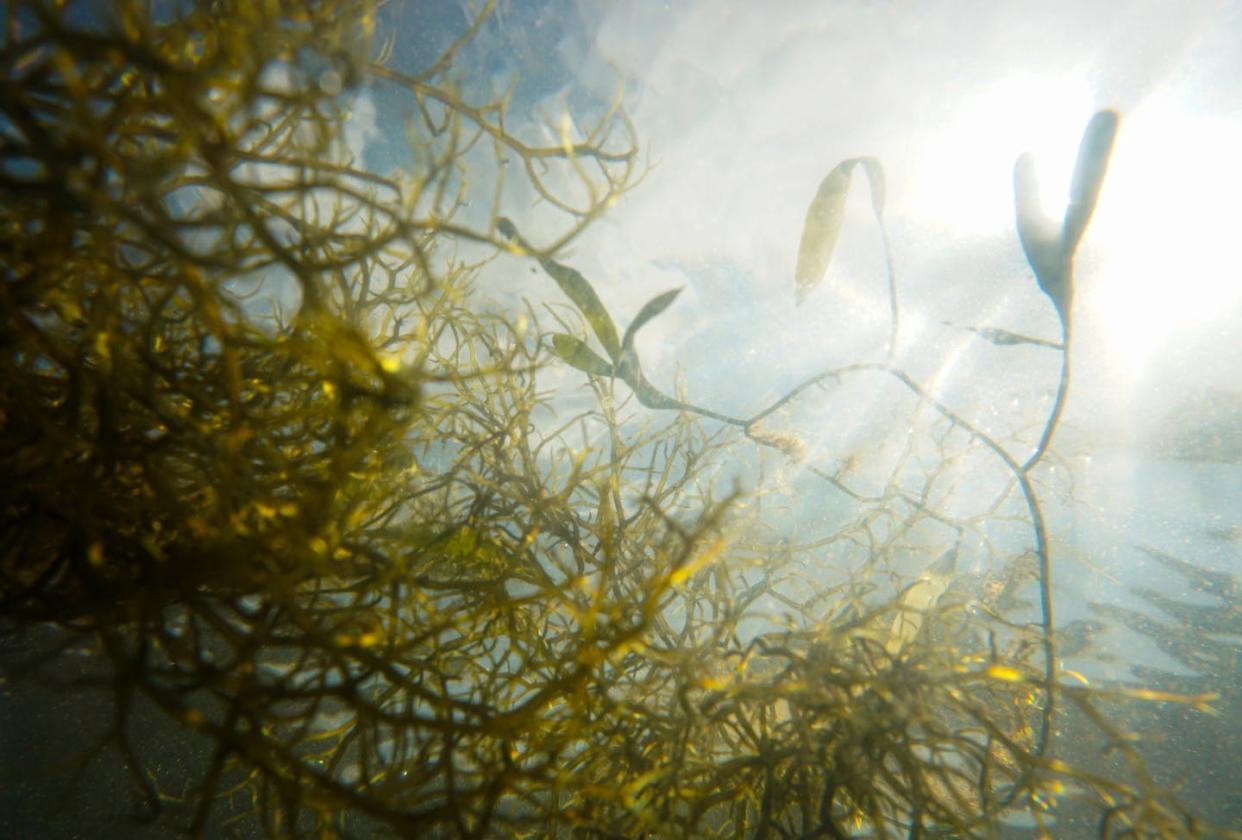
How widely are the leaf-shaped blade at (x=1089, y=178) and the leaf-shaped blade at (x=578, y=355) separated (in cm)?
141

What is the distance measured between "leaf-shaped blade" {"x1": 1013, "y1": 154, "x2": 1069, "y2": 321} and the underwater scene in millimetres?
20

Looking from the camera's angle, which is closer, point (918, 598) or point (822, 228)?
point (822, 228)

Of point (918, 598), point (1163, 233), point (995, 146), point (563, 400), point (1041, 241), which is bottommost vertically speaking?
point (918, 598)

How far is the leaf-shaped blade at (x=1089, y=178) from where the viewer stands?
1555 millimetres

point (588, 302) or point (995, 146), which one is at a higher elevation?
point (995, 146)

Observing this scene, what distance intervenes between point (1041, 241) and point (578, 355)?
147 cm

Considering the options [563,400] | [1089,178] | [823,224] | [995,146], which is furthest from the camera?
[563,400]

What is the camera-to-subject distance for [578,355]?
1.63m

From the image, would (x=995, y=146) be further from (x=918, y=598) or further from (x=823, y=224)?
(x=918, y=598)

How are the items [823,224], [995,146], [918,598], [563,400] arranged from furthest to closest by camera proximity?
[563,400]
[995,146]
[918,598]
[823,224]

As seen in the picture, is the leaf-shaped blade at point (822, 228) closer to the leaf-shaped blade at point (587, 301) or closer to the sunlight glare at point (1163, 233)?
the leaf-shaped blade at point (587, 301)

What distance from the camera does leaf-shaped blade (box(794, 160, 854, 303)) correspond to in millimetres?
2070

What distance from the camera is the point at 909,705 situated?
109cm

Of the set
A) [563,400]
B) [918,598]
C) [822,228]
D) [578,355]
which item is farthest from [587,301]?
[563,400]
